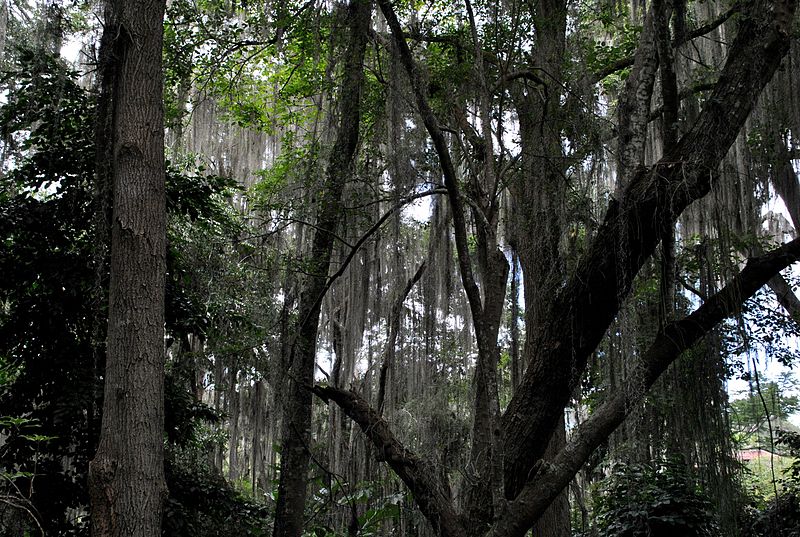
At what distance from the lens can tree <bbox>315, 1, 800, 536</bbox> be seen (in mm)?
4223

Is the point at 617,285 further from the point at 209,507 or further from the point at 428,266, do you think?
the point at 209,507

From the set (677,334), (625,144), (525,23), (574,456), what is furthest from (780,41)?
(574,456)

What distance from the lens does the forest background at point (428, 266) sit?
4.09 m

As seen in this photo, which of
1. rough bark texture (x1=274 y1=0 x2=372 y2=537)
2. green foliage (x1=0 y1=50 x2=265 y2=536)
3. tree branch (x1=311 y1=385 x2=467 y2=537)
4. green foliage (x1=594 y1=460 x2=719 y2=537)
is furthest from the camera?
green foliage (x1=594 y1=460 x2=719 y2=537)

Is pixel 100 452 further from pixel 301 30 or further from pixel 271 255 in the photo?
pixel 301 30

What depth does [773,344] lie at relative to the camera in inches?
279

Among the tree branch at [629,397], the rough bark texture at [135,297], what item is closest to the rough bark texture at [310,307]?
the rough bark texture at [135,297]

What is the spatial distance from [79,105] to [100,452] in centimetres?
304

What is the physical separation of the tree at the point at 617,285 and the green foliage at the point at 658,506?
2.31 m

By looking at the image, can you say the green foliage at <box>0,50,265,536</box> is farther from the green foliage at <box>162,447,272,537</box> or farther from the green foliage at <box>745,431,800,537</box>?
the green foliage at <box>745,431,800,537</box>

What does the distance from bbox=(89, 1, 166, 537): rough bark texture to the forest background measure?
0.01 metres

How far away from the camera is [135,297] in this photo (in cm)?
373

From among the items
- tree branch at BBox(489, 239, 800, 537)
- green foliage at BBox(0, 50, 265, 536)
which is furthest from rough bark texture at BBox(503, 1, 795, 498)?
green foliage at BBox(0, 50, 265, 536)

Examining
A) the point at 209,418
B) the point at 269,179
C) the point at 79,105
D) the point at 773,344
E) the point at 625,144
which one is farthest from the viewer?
the point at 269,179
